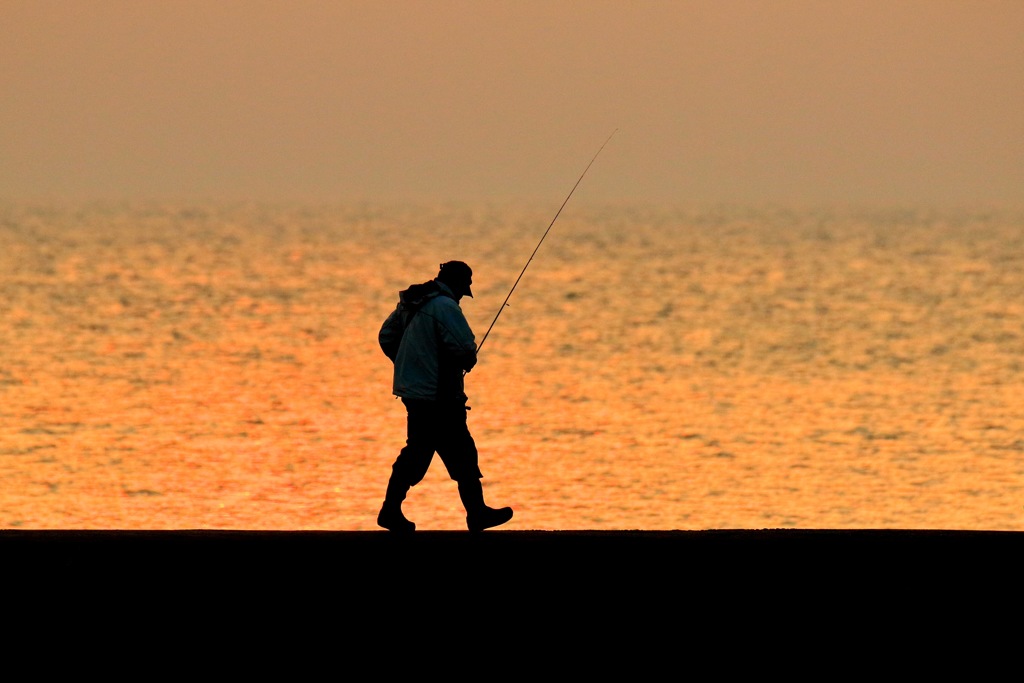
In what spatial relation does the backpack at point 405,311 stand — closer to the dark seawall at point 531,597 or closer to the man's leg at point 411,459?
the man's leg at point 411,459

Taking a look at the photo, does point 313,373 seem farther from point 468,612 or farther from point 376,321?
point 468,612

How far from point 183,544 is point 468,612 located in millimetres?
1795

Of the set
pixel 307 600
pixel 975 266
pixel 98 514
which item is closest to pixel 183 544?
pixel 307 600

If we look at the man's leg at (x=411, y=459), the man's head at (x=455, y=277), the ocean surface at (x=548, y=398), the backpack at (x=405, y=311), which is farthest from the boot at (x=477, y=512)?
the ocean surface at (x=548, y=398)

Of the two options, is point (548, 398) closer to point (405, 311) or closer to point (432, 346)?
point (405, 311)

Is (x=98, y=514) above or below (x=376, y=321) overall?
below

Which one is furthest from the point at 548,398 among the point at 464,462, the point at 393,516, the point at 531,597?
the point at 531,597

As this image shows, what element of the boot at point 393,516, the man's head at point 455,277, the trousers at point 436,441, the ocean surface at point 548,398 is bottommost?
the boot at point 393,516

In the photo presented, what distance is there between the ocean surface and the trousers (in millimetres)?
6297

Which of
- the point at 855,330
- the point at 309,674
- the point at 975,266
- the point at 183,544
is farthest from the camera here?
the point at 975,266

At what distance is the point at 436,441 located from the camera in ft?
30.5

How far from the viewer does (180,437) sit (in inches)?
884

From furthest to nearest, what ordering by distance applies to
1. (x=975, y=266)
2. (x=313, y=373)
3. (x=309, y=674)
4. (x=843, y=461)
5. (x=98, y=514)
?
(x=975, y=266)
(x=313, y=373)
(x=843, y=461)
(x=98, y=514)
(x=309, y=674)

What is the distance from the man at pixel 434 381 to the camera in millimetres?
9086
